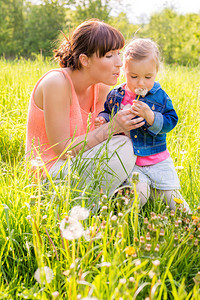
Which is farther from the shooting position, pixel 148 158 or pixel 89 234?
pixel 148 158

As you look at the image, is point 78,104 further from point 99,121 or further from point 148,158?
point 148,158

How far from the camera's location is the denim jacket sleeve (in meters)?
2.18

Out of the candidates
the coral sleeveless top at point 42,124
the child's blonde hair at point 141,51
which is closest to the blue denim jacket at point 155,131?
the child's blonde hair at point 141,51

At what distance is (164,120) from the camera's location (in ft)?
7.32

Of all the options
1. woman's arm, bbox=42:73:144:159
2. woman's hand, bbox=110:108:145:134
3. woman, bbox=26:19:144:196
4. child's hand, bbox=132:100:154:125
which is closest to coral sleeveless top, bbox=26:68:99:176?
woman, bbox=26:19:144:196

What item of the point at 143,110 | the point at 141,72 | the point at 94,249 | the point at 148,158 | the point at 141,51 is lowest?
the point at 94,249

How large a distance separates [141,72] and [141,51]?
139 millimetres

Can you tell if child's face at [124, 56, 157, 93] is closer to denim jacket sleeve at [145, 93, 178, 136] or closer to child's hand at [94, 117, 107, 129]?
denim jacket sleeve at [145, 93, 178, 136]

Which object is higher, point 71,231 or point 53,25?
point 53,25

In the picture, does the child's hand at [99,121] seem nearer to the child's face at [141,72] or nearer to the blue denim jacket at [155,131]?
the blue denim jacket at [155,131]

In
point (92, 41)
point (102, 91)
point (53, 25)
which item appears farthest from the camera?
point (53, 25)

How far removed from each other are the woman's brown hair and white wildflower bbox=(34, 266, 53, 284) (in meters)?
1.57

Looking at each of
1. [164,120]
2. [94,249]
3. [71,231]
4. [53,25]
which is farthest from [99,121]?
[53,25]

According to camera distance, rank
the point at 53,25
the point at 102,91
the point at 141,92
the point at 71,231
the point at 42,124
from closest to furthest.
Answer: the point at 71,231 → the point at 141,92 → the point at 42,124 → the point at 102,91 → the point at 53,25
